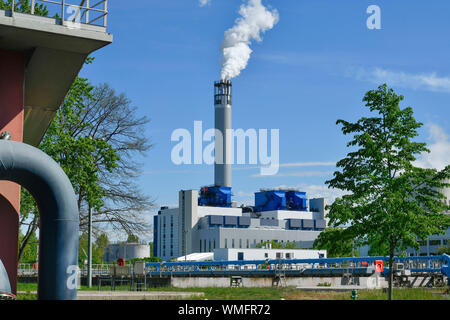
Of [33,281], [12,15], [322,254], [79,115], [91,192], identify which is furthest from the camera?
[322,254]

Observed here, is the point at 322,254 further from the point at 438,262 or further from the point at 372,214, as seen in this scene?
the point at 372,214

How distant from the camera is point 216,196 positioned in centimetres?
16238

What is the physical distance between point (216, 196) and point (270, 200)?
19.2 m

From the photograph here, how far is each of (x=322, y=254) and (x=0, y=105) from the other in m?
120

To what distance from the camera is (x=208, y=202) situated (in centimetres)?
16388

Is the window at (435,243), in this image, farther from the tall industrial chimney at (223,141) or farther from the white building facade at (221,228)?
the tall industrial chimney at (223,141)

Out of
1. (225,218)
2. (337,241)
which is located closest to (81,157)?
(337,241)

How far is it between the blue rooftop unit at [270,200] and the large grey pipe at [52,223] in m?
161

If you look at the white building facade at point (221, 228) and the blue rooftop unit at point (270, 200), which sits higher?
the blue rooftop unit at point (270, 200)

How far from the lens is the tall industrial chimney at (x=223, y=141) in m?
156

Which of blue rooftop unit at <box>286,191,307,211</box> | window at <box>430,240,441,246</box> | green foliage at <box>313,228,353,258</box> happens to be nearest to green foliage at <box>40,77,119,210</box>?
green foliage at <box>313,228,353,258</box>

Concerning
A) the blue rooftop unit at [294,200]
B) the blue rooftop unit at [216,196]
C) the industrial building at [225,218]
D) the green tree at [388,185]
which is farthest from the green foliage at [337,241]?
the blue rooftop unit at [294,200]

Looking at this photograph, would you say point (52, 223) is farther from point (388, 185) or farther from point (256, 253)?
point (256, 253)
